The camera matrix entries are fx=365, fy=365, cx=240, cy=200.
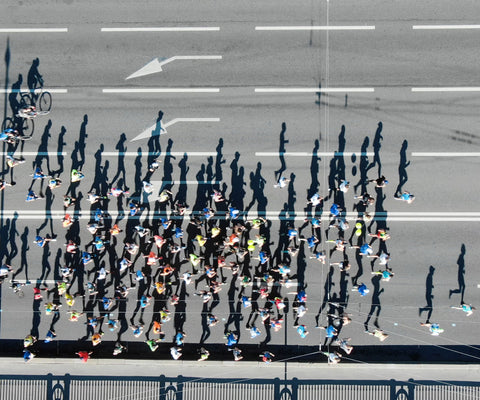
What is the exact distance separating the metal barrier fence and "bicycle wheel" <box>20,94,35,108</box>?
13153mm

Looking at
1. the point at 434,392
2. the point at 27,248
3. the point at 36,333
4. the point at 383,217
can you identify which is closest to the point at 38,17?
the point at 27,248

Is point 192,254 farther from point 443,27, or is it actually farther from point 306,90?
point 443,27

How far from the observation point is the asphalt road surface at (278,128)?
56.9ft

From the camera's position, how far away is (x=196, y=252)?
57.6 feet

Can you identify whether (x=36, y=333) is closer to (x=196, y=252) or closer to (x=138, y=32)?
(x=196, y=252)

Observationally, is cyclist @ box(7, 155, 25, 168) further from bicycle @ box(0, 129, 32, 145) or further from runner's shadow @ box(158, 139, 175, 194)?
runner's shadow @ box(158, 139, 175, 194)

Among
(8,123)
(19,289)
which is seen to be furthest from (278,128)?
(19,289)

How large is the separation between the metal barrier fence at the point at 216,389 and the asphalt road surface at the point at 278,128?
1.90 meters

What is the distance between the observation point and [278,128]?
1756 centimetres

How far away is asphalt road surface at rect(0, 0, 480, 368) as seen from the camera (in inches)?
683

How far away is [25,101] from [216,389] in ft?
54.9

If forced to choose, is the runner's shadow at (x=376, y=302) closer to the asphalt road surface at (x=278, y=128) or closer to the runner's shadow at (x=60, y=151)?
the asphalt road surface at (x=278, y=128)

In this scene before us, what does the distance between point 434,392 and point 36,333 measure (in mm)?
19223

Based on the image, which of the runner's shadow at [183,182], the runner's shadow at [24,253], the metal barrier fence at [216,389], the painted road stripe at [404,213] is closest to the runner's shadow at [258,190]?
the painted road stripe at [404,213]
